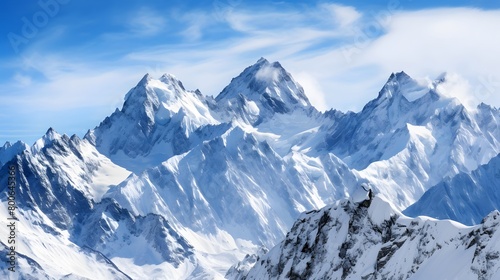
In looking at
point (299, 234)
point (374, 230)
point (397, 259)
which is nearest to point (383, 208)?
point (374, 230)

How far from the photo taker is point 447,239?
→ 138 metres

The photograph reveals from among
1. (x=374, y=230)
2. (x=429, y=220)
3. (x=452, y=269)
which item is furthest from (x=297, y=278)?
(x=452, y=269)

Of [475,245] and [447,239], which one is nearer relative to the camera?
[475,245]

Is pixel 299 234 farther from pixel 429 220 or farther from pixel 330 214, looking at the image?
pixel 429 220

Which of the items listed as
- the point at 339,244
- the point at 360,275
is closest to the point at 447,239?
the point at 360,275

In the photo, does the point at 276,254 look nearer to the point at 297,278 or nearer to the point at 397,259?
the point at 297,278

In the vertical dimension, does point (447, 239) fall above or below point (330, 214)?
below

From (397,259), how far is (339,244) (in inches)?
754

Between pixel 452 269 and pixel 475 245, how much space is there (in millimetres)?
4514

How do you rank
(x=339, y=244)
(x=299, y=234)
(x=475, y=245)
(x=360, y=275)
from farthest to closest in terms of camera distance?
(x=299, y=234), (x=339, y=244), (x=360, y=275), (x=475, y=245)

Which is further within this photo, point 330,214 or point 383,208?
point 330,214

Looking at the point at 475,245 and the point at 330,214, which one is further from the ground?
the point at 330,214

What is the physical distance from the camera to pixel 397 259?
145 meters

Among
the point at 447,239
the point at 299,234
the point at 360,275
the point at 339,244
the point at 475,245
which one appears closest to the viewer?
the point at 475,245
